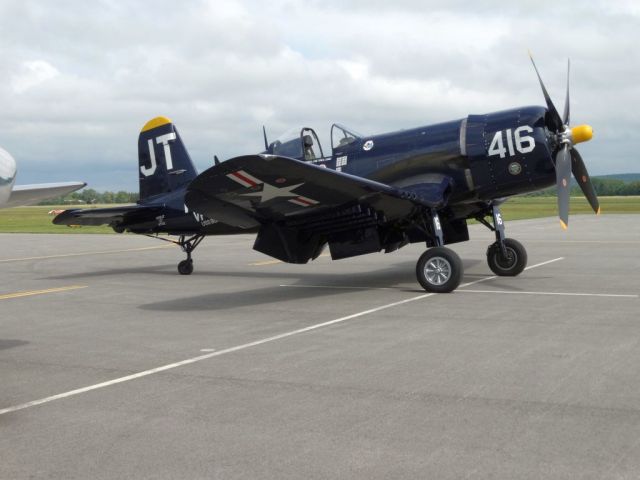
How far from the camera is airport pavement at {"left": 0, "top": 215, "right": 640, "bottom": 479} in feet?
11.5

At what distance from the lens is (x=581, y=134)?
10.4 meters

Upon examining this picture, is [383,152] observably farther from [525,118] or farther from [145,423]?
[145,423]

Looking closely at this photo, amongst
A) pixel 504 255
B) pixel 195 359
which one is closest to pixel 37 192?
pixel 195 359

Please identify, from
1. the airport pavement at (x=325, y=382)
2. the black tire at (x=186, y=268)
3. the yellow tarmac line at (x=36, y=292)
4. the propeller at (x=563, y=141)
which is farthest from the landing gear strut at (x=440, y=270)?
the yellow tarmac line at (x=36, y=292)

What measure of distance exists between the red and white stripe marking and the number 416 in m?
3.64

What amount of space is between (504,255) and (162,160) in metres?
7.21

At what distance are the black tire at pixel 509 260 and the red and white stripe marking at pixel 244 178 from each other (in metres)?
4.79

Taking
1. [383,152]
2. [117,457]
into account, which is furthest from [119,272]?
[117,457]

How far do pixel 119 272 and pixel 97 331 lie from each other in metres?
7.13

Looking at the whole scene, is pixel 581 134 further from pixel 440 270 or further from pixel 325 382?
pixel 325 382

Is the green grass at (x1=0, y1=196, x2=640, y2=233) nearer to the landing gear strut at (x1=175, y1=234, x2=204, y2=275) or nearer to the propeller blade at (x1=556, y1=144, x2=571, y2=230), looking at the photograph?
the landing gear strut at (x1=175, y1=234, x2=204, y2=275)

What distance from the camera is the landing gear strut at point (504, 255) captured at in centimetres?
1177

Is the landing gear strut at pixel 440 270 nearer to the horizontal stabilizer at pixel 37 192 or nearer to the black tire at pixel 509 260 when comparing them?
the black tire at pixel 509 260

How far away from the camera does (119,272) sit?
14.6 metres
